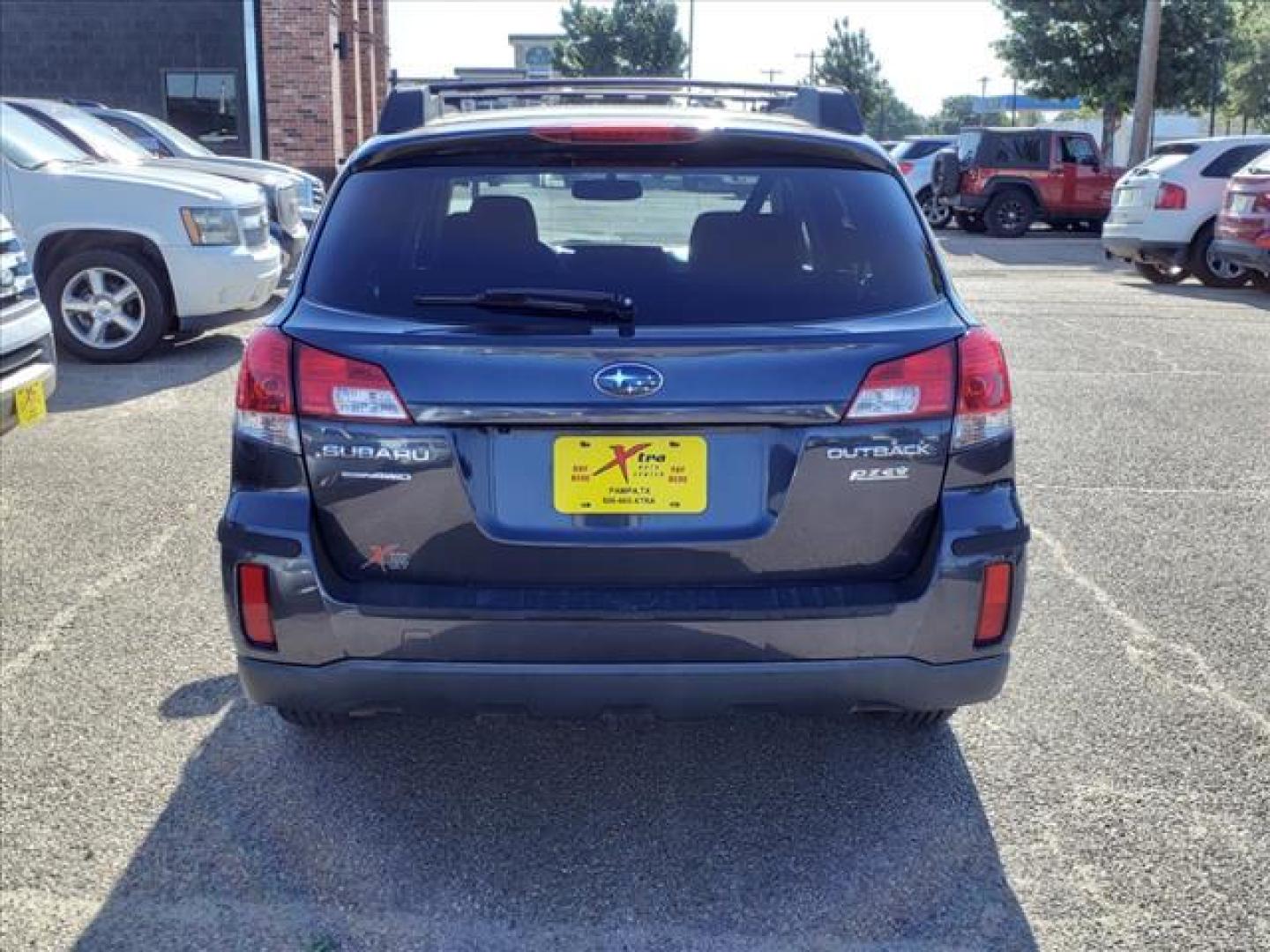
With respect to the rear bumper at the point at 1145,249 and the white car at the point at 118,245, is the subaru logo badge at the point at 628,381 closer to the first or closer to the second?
the white car at the point at 118,245

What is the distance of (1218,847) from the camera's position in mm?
3406

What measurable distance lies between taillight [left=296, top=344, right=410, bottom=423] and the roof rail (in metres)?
0.82

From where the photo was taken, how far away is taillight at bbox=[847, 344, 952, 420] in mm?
3049

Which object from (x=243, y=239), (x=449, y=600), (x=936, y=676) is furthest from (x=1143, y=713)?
(x=243, y=239)

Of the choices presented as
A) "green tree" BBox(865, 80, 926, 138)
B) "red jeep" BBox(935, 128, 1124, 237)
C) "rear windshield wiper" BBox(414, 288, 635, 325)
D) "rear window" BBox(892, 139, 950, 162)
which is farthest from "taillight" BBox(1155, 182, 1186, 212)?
"green tree" BBox(865, 80, 926, 138)

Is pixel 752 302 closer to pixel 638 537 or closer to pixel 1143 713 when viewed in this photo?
pixel 638 537

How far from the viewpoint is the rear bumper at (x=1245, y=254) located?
13.4m

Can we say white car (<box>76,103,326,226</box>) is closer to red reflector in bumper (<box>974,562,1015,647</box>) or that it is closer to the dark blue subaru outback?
the dark blue subaru outback

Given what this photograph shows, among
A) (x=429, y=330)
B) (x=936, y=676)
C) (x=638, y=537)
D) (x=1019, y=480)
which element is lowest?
(x=1019, y=480)

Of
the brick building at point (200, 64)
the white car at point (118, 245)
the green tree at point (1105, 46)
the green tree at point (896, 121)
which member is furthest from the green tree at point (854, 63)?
the white car at point (118, 245)

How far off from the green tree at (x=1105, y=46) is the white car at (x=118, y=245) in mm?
27764

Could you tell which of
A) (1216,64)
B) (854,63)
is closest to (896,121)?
(854,63)

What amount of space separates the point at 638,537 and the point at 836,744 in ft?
4.15

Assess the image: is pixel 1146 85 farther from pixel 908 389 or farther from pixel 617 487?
pixel 617 487
